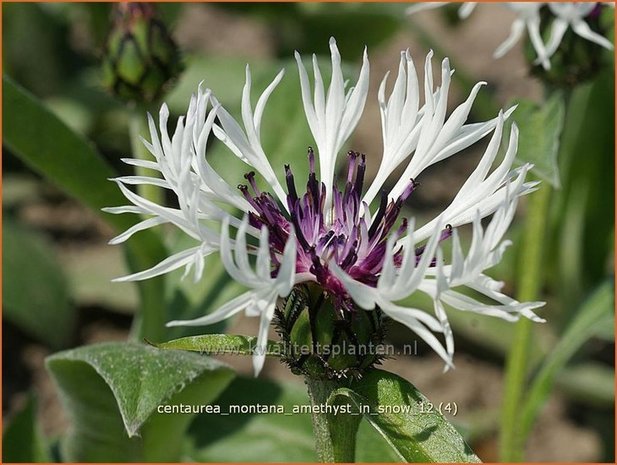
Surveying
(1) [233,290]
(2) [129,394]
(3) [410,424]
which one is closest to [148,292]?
(1) [233,290]

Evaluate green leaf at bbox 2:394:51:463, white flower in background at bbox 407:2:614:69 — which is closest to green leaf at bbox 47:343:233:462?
green leaf at bbox 2:394:51:463

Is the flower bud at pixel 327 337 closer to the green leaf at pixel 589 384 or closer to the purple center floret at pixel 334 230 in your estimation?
the purple center floret at pixel 334 230

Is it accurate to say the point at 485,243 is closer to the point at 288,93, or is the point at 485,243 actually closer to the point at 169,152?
the point at 169,152

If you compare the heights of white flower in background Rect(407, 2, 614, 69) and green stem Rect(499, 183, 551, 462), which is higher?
white flower in background Rect(407, 2, 614, 69)

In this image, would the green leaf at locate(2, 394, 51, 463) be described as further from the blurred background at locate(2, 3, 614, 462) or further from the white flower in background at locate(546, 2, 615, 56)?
the white flower in background at locate(546, 2, 615, 56)

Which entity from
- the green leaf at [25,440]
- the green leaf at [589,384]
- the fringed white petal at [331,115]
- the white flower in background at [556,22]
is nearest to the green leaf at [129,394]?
the green leaf at [25,440]

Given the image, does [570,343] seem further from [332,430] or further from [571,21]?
[332,430]
